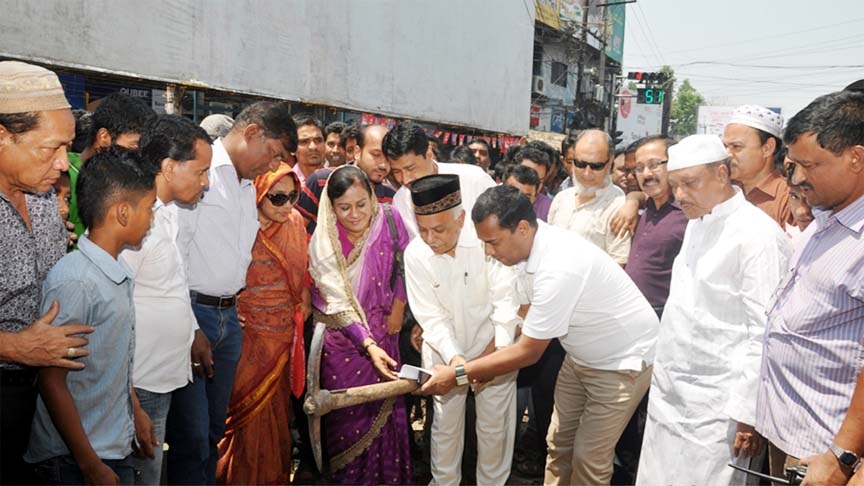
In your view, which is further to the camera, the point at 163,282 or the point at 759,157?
the point at 759,157

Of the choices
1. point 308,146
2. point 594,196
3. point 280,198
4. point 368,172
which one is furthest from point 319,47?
point 280,198

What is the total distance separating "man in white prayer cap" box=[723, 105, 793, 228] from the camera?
11.4ft

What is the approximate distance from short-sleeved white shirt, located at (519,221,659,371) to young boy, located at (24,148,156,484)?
1.73 m

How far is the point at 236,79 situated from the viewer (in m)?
10.1

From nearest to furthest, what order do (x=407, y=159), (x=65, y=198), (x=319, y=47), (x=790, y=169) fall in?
(x=790, y=169) < (x=65, y=198) < (x=407, y=159) < (x=319, y=47)

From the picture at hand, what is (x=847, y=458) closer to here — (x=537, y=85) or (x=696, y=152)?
(x=696, y=152)

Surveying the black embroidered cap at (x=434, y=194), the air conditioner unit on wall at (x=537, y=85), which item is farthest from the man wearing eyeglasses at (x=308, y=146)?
the air conditioner unit on wall at (x=537, y=85)

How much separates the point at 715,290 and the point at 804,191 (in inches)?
26.1

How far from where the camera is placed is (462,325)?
3525 mm

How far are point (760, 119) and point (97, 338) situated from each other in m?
3.30

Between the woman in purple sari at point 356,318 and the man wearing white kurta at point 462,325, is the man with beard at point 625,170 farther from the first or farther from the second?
the woman in purple sari at point 356,318

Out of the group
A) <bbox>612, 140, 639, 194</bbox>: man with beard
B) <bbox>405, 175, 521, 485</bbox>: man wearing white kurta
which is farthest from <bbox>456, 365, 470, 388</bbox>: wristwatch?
<bbox>612, 140, 639, 194</bbox>: man with beard

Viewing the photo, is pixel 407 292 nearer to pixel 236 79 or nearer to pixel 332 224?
pixel 332 224

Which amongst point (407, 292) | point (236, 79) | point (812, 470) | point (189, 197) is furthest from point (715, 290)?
point (236, 79)
